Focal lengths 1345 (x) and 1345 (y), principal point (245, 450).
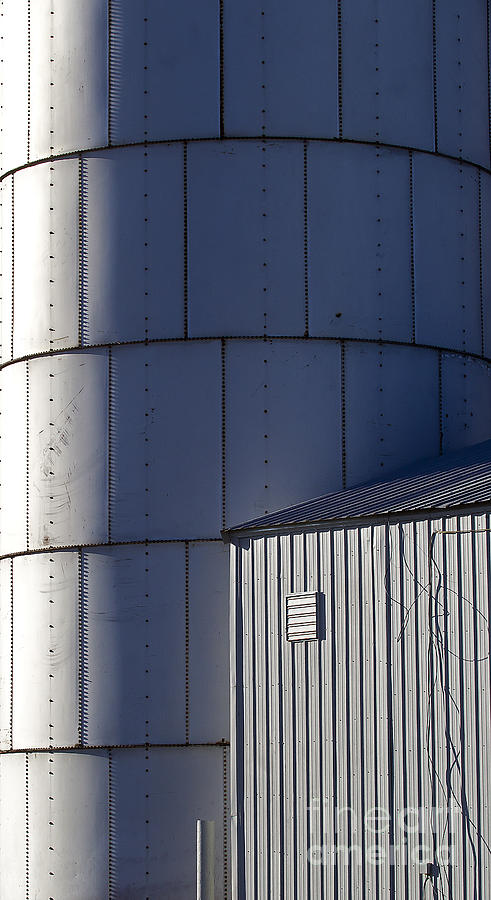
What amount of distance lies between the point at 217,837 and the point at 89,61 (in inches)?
420

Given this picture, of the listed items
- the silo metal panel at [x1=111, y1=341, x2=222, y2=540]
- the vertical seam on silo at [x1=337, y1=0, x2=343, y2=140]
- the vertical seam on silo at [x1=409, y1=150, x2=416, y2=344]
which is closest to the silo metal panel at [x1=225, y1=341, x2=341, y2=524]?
the silo metal panel at [x1=111, y1=341, x2=222, y2=540]

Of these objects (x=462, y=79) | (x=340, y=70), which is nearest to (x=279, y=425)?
(x=340, y=70)

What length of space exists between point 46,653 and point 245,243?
19.9ft

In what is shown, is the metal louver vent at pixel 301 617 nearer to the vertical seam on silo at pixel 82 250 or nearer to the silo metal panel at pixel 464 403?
the silo metal panel at pixel 464 403

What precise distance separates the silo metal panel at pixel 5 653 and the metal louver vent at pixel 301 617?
4.96 m

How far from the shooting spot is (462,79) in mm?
19891

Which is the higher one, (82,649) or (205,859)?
(82,649)

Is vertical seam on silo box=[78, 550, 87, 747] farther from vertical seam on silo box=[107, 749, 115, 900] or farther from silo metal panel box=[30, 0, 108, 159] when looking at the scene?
silo metal panel box=[30, 0, 108, 159]

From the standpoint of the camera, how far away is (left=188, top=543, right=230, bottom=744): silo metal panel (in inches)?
673

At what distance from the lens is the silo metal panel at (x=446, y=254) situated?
18.8 meters

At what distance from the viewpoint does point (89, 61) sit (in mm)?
18891

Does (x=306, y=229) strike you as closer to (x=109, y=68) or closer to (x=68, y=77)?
(x=109, y=68)

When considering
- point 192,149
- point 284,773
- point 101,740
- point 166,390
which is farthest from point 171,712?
point 192,149

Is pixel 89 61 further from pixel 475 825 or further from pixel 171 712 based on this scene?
pixel 475 825
